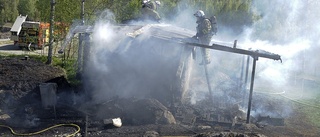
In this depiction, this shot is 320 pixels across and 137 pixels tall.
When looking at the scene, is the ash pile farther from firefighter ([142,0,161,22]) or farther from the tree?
the tree

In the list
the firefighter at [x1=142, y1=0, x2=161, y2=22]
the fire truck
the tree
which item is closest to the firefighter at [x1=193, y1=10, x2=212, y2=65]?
the firefighter at [x1=142, y1=0, x2=161, y2=22]

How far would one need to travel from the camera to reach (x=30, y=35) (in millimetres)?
27047

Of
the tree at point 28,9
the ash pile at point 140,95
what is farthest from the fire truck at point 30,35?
the tree at point 28,9

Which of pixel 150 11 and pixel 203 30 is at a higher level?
pixel 150 11

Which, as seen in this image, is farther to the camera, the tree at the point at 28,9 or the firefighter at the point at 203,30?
the tree at the point at 28,9

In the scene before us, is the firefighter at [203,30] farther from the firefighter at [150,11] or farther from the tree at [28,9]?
the tree at [28,9]

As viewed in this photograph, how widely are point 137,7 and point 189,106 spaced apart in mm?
10936

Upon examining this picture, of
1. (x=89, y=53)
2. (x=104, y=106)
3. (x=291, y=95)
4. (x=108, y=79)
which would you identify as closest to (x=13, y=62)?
(x=89, y=53)

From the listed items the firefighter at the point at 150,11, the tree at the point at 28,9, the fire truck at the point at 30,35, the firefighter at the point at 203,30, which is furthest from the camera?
the tree at the point at 28,9

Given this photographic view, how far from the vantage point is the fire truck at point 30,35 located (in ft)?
84.1

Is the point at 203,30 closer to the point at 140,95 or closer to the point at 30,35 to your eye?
the point at 140,95

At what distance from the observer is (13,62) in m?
14.1

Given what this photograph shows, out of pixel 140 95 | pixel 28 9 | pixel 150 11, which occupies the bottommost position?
pixel 140 95

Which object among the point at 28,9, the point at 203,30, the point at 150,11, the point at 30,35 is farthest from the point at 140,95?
the point at 28,9
